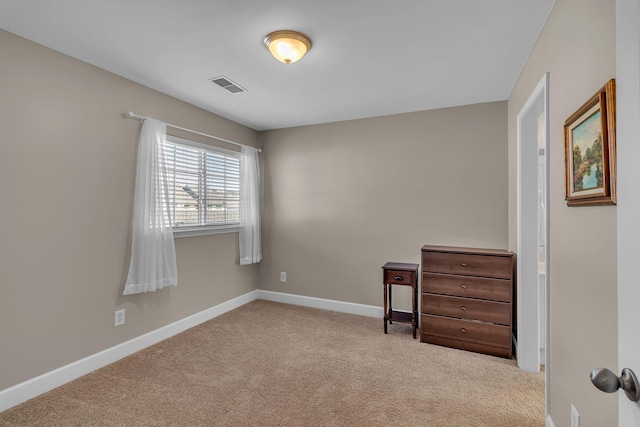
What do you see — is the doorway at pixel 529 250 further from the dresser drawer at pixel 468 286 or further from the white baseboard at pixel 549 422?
the white baseboard at pixel 549 422

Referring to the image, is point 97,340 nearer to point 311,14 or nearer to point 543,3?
point 311,14

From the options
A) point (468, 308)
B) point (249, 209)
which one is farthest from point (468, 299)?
point (249, 209)

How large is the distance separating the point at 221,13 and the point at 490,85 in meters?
2.38

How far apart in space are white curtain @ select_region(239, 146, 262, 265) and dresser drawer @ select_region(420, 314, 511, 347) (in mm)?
2321

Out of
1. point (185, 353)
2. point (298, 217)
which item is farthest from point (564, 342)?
point (298, 217)

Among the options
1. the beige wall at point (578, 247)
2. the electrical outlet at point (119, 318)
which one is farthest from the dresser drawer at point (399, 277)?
the electrical outlet at point (119, 318)

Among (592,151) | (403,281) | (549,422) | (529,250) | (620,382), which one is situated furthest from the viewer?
(403,281)

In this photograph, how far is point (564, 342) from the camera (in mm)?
1549

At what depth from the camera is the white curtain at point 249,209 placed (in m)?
4.12

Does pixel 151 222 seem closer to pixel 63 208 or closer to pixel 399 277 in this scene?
pixel 63 208

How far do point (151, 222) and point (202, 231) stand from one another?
2.41 feet

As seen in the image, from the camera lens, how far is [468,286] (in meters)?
2.89

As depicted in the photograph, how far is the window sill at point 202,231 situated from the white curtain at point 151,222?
0.77 ft

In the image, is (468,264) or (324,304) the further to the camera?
(324,304)
